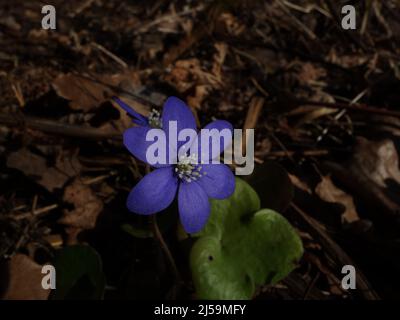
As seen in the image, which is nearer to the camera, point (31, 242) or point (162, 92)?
point (31, 242)

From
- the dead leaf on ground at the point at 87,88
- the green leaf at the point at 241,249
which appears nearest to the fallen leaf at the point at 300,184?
the green leaf at the point at 241,249

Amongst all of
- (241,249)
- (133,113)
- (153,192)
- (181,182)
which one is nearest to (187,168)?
(181,182)

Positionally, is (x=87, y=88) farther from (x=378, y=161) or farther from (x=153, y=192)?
(x=378, y=161)

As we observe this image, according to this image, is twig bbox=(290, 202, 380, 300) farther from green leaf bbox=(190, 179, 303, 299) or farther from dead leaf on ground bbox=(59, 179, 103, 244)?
dead leaf on ground bbox=(59, 179, 103, 244)

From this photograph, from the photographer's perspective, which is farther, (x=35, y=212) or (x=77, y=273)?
(x=35, y=212)

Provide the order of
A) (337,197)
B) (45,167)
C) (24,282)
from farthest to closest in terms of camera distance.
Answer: (337,197)
(45,167)
(24,282)

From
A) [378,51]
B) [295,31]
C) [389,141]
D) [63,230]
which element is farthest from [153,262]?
[378,51]

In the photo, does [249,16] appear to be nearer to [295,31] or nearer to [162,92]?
[295,31]
